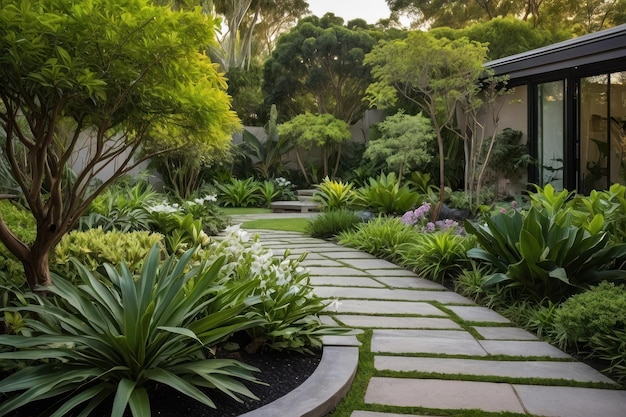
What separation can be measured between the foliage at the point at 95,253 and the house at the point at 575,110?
25.0ft

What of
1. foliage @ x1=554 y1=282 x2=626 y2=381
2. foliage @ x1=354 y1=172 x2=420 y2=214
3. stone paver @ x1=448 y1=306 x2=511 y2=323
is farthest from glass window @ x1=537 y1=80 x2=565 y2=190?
foliage @ x1=554 y1=282 x2=626 y2=381

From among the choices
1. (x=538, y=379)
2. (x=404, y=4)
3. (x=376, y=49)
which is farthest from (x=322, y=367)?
(x=404, y=4)

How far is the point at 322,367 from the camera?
111 inches

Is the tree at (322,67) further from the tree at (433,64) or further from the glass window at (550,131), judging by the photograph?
the tree at (433,64)

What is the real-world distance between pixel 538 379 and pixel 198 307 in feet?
5.93

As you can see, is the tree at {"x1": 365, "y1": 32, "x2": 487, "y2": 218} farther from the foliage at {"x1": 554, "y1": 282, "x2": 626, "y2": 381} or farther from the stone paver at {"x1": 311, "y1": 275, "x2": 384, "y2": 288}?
the foliage at {"x1": 554, "y1": 282, "x2": 626, "y2": 381}

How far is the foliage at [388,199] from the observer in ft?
31.5

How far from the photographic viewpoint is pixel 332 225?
853 cm

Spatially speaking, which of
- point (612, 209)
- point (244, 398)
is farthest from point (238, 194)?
point (244, 398)

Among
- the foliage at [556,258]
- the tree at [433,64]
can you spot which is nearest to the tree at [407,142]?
the tree at [433,64]

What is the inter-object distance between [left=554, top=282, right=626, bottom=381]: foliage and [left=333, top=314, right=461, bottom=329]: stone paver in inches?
28.8

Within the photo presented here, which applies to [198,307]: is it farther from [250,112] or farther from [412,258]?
[250,112]

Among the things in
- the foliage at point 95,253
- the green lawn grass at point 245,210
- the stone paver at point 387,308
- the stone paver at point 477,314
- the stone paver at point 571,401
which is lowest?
the stone paver at point 571,401

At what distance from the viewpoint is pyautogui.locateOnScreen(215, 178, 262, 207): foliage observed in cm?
1423
